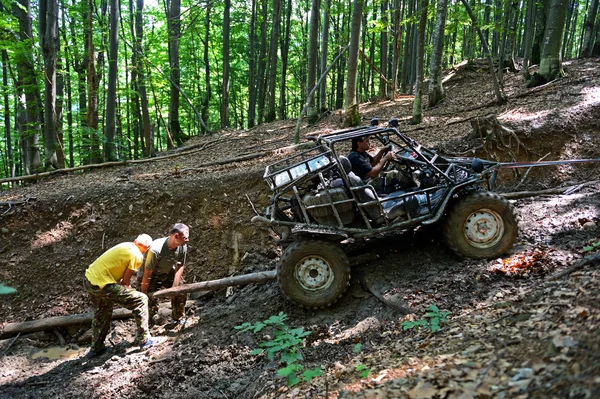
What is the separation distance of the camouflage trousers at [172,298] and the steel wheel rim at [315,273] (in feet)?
7.18

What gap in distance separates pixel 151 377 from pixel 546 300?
4375 millimetres

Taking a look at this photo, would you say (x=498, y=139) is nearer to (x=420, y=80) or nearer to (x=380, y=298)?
(x=420, y=80)

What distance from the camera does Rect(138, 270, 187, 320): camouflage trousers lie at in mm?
6277

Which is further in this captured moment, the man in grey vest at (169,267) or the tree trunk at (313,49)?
the tree trunk at (313,49)

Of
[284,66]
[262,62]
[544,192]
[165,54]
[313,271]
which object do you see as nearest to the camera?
[313,271]

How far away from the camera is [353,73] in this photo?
10.7 metres

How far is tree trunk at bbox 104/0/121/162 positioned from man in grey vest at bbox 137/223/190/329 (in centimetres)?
709

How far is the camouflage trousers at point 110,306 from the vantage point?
17.9 ft

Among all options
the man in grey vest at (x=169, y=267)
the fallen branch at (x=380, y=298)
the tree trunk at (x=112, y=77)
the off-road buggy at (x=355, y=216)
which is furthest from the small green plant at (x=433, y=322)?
the tree trunk at (x=112, y=77)

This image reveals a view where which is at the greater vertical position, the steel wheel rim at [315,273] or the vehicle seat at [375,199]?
the vehicle seat at [375,199]

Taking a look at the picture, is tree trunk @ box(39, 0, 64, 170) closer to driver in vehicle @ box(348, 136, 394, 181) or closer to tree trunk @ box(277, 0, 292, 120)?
driver in vehicle @ box(348, 136, 394, 181)

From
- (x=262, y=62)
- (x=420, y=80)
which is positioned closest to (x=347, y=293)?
(x=420, y=80)

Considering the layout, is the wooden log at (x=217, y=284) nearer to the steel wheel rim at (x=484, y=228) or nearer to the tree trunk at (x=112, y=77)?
the steel wheel rim at (x=484, y=228)

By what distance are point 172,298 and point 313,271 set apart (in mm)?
2519
